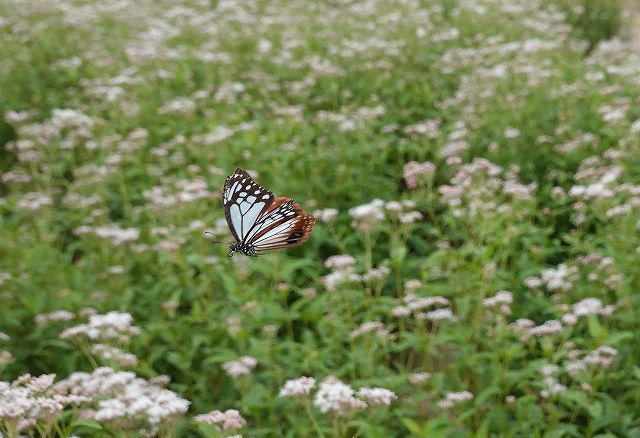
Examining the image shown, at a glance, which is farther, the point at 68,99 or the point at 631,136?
the point at 68,99

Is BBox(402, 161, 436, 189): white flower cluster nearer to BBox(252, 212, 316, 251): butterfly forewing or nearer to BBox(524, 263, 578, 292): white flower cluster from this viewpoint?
BBox(524, 263, 578, 292): white flower cluster

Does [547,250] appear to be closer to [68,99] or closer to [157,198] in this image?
[157,198]

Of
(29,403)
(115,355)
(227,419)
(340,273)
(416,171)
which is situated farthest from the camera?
(416,171)

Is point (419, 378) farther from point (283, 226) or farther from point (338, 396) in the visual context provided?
point (283, 226)

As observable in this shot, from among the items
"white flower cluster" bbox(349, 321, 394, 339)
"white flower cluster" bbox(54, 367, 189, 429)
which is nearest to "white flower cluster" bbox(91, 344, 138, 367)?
"white flower cluster" bbox(54, 367, 189, 429)

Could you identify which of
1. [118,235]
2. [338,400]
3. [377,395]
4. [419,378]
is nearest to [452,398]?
[419,378]

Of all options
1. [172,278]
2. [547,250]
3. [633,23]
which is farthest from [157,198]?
[633,23]

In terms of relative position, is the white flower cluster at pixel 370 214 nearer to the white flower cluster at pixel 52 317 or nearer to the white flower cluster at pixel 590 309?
the white flower cluster at pixel 590 309
